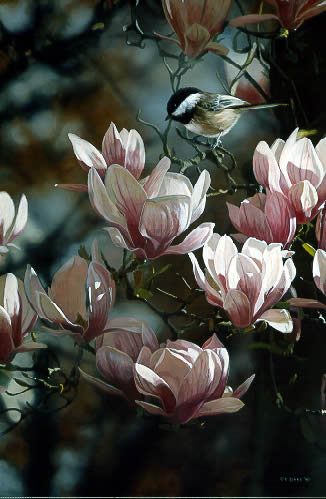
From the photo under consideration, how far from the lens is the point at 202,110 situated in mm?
568

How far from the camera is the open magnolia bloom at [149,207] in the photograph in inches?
19.3

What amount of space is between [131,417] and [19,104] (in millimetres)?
438

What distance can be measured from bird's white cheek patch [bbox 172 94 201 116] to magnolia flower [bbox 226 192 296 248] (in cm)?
14

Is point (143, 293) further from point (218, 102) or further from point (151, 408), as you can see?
point (218, 102)

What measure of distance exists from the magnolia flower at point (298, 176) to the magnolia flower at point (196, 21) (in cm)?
17

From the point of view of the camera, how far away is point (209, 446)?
59cm

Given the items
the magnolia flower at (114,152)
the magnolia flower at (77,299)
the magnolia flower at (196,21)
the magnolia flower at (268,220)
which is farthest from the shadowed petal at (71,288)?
the magnolia flower at (196,21)

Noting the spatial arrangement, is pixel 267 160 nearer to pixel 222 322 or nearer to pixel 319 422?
pixel 222 322

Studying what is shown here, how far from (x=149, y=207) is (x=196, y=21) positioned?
257mm

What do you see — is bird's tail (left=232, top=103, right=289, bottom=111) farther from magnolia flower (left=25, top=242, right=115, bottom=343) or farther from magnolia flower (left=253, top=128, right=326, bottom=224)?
magnolia flower (left=25, top=242, right=115, bottom=343)

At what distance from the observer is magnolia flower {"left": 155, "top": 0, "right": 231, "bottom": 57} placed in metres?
0.55

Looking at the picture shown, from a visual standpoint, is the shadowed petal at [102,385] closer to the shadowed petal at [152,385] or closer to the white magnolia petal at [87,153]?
the shadowed petal at [152,385]
